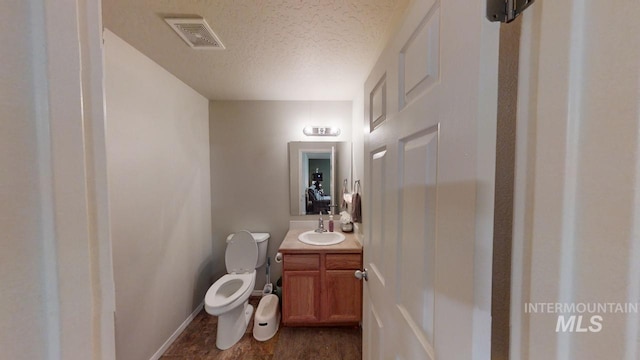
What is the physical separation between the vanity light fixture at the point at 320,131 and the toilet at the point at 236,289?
128cm

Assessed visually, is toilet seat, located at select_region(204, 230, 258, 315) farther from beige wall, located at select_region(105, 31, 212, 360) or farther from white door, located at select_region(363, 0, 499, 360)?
white door, located at select_region(363, 0, 499, 360)

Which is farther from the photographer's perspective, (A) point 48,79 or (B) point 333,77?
(B) point 333,77

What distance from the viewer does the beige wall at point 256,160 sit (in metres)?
2.61

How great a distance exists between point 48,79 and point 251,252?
217 cm

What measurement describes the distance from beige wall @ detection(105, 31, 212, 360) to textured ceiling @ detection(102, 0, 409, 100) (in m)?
0.22

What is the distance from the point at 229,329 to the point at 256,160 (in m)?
1.67

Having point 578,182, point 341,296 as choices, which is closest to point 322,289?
point 341,296

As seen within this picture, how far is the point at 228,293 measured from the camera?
2080mm

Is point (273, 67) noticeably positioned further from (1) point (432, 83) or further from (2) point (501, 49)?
(2) point (501, 49)

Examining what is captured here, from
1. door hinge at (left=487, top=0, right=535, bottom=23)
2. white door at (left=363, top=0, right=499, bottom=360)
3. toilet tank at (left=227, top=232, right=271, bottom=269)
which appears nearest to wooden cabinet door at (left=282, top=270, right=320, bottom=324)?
toilet tank at (left=227, top=232, right=271, bottom=269)

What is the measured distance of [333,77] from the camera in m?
1.98

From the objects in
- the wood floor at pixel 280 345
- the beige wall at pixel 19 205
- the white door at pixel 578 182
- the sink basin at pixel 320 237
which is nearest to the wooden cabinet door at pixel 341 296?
the wood floor at pixel 280 345

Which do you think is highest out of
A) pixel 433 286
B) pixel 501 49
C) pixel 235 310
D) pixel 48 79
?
pixel 501 49

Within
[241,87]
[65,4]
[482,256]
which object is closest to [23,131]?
[65,4]
